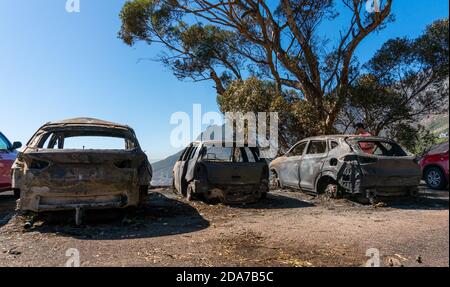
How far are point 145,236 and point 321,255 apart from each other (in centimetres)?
245

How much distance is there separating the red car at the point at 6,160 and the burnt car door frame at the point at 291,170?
272 inches

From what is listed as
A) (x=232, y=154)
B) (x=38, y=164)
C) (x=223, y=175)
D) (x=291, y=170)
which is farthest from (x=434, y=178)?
(x=38, y=164)

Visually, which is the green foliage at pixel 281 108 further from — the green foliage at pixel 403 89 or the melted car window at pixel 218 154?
the melted car window at pixel 218 154

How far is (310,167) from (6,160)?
7.32m

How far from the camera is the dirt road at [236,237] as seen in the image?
13.5 ft

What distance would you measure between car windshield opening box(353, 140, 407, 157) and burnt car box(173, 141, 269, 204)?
2.27 m

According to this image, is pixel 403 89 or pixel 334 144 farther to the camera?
pixel 403 89

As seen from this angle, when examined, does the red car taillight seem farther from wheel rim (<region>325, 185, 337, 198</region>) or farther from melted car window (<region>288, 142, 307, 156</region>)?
melted car window (<region>288, 142, 307, 156</region>)

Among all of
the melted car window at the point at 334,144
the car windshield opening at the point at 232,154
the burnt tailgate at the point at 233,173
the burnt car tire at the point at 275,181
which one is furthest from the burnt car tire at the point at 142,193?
the burnt car tire at the point at 275,181

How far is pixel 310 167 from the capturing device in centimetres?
924

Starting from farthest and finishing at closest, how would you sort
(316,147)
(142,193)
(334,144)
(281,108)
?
1. (281,108)
2. (316,147)
3. (334,144)
4. (142,193)

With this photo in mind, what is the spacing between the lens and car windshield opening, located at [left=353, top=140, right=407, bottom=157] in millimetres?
8625

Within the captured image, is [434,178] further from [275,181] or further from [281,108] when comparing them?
[281,108]
